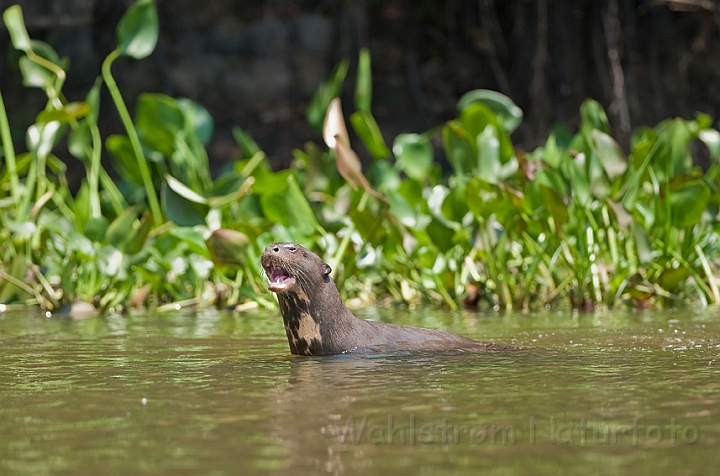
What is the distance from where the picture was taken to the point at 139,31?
702 cm

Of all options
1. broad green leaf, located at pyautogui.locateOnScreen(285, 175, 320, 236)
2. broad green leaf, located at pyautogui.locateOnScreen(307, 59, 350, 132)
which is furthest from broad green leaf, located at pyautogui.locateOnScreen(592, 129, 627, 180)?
broad green leaf, located at pyautogui.locateOnScreen(307, 59, 350, 132)

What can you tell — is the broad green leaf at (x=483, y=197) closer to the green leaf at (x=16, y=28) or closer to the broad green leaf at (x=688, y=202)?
the broad green leaf at (x=688, y=202)

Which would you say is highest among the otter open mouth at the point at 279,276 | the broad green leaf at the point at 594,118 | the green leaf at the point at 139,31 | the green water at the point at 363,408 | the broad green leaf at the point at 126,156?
the green leaf at the point at 139,31

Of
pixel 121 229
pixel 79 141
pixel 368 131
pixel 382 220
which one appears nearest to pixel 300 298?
pixel 382 220

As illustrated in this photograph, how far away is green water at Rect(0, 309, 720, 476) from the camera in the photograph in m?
2.20

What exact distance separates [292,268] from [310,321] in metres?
0.22

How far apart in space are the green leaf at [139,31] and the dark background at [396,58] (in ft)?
16.8

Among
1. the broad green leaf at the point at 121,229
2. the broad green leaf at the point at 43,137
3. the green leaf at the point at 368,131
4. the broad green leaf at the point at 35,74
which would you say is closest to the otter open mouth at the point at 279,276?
the broad green leaf at the point at 121,229

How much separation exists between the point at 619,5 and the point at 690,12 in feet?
3.11

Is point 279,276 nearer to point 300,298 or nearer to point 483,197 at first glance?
point 300,298

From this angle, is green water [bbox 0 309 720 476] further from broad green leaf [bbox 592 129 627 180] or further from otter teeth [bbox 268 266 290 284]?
broad green leaf [bbox 592 129 627 180]

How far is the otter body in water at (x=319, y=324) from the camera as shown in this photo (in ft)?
13.6

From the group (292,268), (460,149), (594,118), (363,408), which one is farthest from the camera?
(594,118)

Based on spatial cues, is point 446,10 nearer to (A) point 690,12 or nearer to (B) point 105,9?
(A) point 690,12
